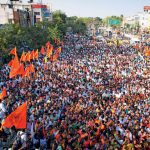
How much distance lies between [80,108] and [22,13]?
128 ft

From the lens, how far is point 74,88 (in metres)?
20.5

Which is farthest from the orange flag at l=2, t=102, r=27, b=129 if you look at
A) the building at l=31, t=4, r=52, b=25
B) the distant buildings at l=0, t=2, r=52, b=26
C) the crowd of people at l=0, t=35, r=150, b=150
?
the building at l=31, t=4, r=52, b=25

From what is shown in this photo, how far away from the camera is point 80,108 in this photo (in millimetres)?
15234

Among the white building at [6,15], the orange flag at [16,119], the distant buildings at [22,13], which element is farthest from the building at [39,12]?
the orange flag at [16,119]

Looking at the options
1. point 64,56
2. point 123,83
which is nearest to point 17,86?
point 123,83

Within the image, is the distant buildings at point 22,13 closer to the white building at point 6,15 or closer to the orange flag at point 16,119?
the white building at point 6,15

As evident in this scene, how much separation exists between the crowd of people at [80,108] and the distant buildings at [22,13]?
74.8ft

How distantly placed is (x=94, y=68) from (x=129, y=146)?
16.5 meters

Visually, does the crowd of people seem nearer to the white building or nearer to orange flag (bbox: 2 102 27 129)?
orange flag (bbox: 2 102 27 129)

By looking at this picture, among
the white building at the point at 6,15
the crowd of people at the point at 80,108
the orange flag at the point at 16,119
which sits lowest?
the crowd of people at the point at 80,108

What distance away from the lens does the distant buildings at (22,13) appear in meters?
46.6

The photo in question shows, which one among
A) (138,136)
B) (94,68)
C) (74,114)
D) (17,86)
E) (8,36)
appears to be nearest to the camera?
(138,136)

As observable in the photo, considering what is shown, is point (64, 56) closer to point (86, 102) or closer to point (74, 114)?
point (86, 102)

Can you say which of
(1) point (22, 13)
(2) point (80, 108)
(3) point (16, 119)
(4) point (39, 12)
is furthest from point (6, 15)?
(3) point (16, 119)
